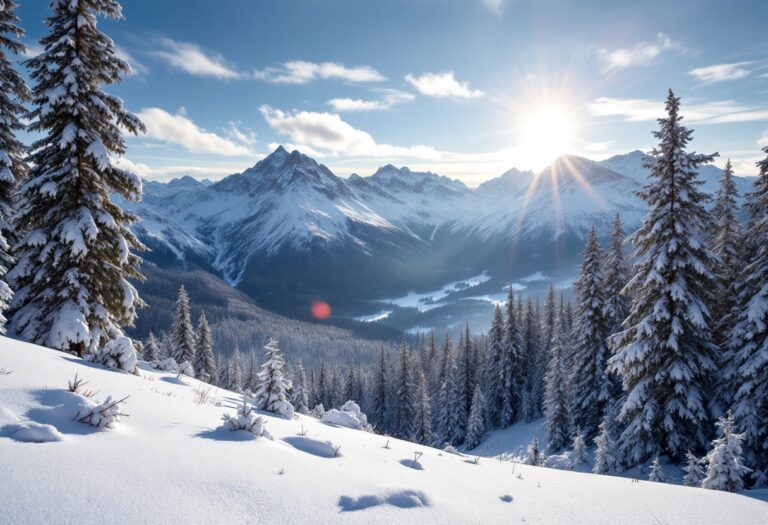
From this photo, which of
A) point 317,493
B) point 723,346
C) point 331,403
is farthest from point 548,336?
point 317,493

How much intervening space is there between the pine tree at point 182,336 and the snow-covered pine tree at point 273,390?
33193mm

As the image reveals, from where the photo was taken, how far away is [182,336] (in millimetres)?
38719

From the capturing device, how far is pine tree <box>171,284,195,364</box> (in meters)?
38.3

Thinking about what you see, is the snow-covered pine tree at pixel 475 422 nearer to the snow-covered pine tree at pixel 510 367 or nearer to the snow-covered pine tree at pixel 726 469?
the snow-covered pine tree at pixel 510 367

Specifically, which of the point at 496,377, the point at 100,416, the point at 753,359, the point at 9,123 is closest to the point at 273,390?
the point at 100,416

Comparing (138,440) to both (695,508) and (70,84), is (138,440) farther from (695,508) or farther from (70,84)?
(70,84)

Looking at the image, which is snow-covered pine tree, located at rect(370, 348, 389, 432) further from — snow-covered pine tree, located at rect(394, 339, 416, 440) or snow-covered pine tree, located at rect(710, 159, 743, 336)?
snow-covered pine tree, located at rect(710, 159, 743, 336)

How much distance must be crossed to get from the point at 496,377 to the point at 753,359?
114ft

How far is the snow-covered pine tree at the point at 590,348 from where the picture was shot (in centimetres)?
2822

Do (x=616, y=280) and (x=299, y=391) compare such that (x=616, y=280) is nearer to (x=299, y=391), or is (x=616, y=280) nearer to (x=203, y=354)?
(x=299, y=391)

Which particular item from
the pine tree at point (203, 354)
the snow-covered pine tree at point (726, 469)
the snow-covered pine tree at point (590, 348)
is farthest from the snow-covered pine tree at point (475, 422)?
the snow-covered pine tree at point (726, 469)

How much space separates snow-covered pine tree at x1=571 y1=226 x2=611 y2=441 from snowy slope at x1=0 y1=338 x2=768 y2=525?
24.9m

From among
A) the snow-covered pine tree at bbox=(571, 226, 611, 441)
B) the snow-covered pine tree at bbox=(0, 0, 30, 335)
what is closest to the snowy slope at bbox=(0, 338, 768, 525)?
the snow-covered pine tree at bbox=(0, 0, 30, 335)

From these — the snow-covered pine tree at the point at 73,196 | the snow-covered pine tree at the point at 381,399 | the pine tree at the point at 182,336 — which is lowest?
the snow-covered pine tree at the point at 381,399
